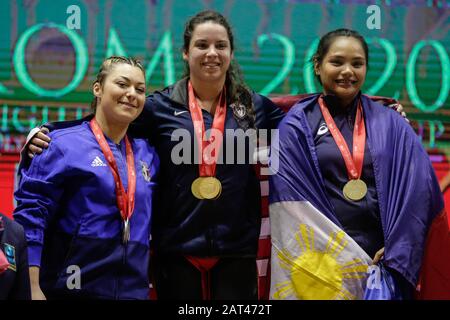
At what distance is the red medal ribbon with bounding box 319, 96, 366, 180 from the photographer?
9.77 ft

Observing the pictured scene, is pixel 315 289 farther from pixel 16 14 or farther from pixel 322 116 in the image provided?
pixel 16 14

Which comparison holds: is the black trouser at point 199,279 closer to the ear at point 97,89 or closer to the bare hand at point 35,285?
the bare hand at point 35,285

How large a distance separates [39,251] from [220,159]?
2.96 ft

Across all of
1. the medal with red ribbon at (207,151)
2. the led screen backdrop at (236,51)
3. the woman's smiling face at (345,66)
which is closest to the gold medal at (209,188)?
the medal with red ribbon at (207,151)

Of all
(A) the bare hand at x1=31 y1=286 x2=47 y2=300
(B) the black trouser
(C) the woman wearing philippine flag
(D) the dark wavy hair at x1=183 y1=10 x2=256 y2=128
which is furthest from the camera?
(D) the dark wavy hair at x1=183 y1=10 x2=256 y2=128

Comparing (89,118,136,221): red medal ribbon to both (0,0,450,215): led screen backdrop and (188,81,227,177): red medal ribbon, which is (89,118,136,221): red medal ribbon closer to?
(188,81,227,177): red medal ribbon

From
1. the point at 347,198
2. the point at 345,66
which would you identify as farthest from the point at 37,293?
the point at 345,66

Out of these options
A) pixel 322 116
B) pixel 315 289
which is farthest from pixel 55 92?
pixel 315 289

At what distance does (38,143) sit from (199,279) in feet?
3.06

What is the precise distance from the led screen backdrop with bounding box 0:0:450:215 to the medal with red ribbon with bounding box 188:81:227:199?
131cm

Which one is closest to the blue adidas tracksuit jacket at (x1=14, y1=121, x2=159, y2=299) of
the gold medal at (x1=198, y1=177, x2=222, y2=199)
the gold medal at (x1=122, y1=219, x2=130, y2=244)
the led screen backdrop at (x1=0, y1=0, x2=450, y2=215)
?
the gold medal at (x1=122, y1=219, x2=130, y2=244)

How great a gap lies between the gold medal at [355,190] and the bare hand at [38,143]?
4.29ft

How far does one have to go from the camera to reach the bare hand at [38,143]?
2.99 metres

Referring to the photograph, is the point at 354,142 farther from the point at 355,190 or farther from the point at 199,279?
the point at 199,279
